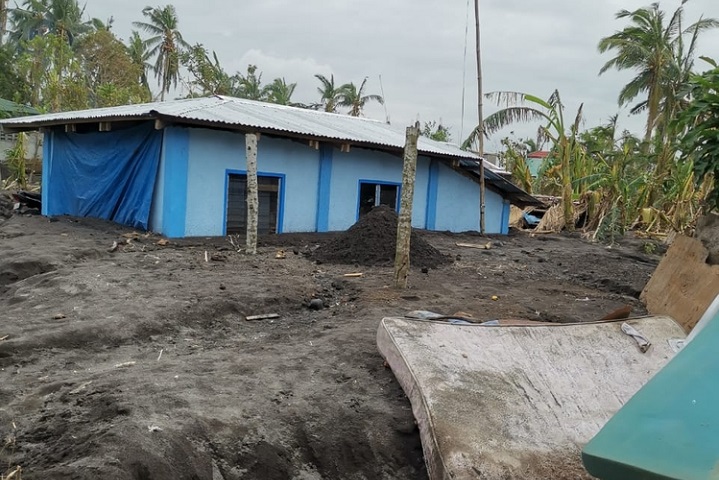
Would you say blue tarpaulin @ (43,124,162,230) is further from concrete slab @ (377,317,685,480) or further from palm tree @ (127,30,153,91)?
palm tree @ (127,30,153,91)

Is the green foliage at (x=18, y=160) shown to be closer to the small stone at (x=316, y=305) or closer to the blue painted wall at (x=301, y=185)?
the blue painted wall at (x=301, y=185)

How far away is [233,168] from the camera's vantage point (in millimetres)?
13164

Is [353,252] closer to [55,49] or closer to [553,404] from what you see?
[553,404]

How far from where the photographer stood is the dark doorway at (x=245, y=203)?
1329 centimetres

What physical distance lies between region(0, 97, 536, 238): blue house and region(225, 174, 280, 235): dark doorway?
2 centimetres

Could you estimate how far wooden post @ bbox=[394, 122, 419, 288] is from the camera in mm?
7723

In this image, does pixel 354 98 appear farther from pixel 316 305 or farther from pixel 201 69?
pixel 316 305

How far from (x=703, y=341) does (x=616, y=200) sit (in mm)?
15490

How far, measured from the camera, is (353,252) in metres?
10.5

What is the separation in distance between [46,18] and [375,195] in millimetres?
35326

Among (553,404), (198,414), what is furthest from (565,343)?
(198,414)

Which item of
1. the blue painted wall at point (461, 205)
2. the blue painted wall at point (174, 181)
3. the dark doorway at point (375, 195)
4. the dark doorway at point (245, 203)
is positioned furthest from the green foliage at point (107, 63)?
the blue painted wall at point (174, 181)

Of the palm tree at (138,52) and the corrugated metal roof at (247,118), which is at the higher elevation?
the palm tree at (138,52)

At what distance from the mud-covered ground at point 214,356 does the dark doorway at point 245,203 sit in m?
2.78
